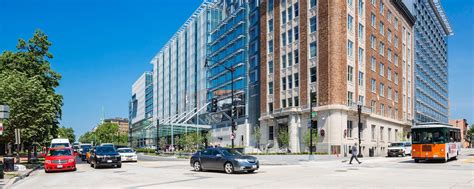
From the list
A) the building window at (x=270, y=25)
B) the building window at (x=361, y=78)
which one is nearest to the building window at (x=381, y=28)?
the building window at (x=361, y=78)

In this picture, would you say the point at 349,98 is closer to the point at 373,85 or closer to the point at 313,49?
the point at 313,49

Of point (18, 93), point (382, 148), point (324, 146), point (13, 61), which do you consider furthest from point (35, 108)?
point (382, 148)

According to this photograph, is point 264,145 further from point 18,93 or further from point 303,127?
point 18,93

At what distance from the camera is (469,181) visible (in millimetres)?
19859

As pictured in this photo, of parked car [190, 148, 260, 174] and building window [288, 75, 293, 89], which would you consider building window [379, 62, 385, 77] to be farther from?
parked car [190, 148, 260, 174]

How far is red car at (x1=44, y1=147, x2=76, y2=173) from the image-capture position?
29.9 meters

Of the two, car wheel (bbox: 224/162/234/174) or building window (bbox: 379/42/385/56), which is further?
building window (bbox: 379/42/385/56)

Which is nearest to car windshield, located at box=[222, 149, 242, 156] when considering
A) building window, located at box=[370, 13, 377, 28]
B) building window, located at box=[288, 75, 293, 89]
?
building window, located at box=[288, 75, 293, 89]

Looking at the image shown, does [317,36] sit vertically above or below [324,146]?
above

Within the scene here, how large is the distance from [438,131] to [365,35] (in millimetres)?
33659

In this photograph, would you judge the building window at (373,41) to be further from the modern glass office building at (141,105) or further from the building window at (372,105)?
the modern glass office building at (141,105)

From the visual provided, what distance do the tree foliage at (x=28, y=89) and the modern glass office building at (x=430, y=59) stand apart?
203 feet

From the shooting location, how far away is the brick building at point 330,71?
58.8m

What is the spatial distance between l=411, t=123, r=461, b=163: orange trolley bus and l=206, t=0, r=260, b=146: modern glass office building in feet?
143
